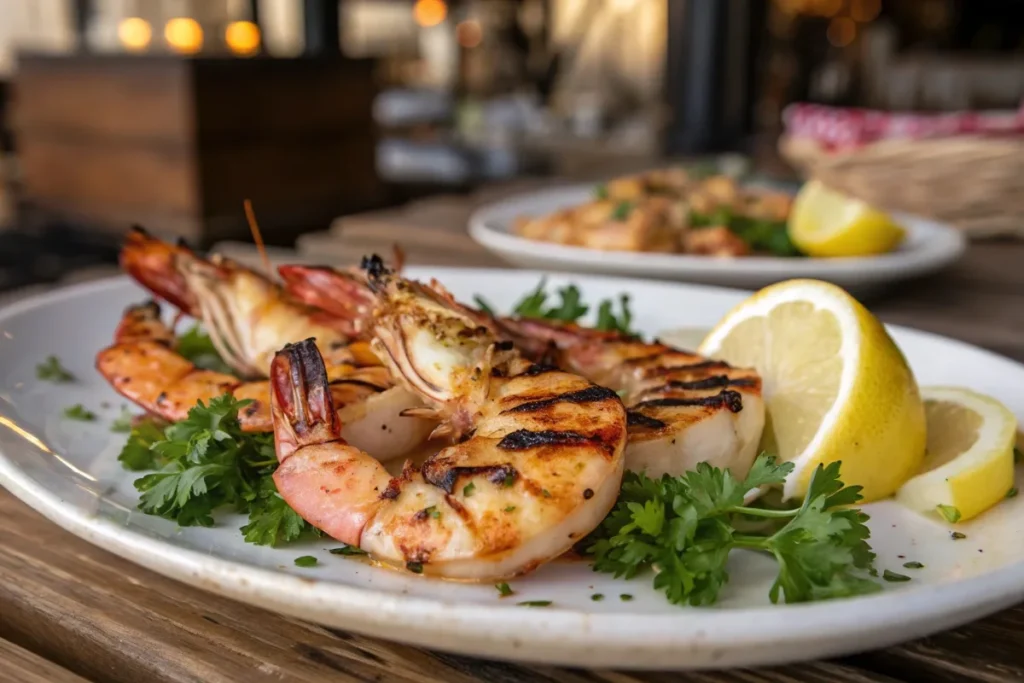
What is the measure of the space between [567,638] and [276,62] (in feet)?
12.7

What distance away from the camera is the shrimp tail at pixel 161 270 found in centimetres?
139

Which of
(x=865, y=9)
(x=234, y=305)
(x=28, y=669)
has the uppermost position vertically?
(x=865, y=9)

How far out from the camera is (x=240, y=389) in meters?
1.14

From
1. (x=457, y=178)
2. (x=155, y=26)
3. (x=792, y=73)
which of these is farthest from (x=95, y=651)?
(x=792, y=73)

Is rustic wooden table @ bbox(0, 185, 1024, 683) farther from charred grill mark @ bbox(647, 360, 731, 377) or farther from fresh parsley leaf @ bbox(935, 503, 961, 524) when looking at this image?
charred grill mark @ bbox(647, 360, 731, 377)

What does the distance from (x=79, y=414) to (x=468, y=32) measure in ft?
38.6

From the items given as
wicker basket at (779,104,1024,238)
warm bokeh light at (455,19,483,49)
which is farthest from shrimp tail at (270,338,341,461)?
warm bokeh light at (455,19,483,49)

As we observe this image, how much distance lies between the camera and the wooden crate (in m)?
3.85

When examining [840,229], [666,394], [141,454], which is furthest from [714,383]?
[840,229]

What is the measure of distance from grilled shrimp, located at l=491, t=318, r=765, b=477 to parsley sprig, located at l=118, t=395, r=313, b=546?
354 mm

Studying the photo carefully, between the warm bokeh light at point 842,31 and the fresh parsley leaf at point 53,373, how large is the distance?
14415 mm

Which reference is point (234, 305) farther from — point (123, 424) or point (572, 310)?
point (572, 310)

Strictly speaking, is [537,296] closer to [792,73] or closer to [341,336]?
[341,336]

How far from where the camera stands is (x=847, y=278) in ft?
6.25
